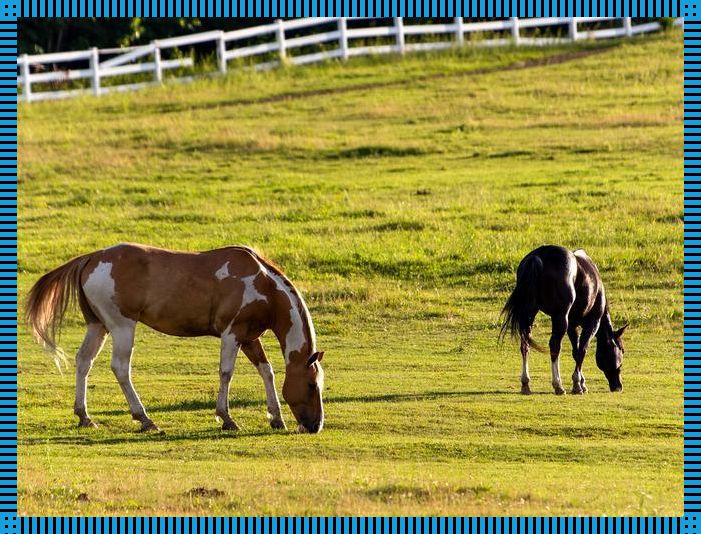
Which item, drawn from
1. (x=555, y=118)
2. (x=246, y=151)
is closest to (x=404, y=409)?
(x=246, y=151)

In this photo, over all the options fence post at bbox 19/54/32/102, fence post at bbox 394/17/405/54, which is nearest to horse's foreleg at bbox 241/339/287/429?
fence post at bbox 19/54/32/102

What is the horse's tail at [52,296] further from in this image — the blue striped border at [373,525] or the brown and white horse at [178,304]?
the blue striped border at [373,525]

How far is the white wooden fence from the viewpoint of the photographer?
42500 millimetres

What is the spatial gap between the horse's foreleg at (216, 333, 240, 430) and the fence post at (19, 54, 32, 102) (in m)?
27.9

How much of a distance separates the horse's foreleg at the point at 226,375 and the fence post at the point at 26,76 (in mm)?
27925

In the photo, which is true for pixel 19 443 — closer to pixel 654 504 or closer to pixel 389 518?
pixel 389 518

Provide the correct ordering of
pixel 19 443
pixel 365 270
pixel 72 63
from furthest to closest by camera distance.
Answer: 1. pixel 72 63
2. pixel 365 270
3. pixel 19 443

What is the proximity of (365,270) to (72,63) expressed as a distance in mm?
26045

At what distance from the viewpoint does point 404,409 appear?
1541 cm

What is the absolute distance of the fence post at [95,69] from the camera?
1646 inches

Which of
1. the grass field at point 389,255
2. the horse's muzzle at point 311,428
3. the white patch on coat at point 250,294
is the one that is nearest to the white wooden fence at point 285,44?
the grass field at point 389,255

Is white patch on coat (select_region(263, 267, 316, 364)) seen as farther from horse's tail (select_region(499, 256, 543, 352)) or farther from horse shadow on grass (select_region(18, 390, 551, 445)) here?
horse's tail (select_region(499, 256, 543, 352))

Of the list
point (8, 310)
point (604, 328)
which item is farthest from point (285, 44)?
point (604, 328)

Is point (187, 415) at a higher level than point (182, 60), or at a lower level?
lower
